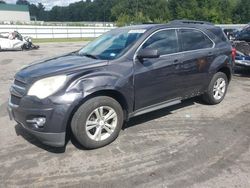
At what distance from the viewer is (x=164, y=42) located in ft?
17.2

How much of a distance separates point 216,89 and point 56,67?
3.62 m

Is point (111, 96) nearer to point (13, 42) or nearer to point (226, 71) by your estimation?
point (226, 71)

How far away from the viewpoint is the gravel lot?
3.62 m

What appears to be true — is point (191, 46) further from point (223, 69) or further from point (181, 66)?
point (223, 69)

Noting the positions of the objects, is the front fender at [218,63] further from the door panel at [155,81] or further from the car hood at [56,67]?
the car hood at [56,67]

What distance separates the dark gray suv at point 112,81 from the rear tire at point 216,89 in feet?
0.31

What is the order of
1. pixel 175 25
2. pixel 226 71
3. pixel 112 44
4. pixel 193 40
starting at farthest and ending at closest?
pixel 226 71, pixel 193 40, pixel 175 25, pixel 112 44

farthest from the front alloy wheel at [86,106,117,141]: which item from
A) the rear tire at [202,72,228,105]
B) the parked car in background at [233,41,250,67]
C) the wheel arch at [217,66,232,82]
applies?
the parked car in background at [233,41,250,67]

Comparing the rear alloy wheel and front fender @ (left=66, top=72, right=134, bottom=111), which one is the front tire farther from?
the rear alloy wheel

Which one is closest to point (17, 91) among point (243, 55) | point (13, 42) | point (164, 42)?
point (164, 42)

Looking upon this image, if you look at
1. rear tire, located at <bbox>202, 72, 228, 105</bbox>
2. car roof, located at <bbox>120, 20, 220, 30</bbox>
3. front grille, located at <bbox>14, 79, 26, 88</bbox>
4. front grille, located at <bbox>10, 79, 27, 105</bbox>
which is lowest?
rear tire, located at <bbox>202, 72, 228, 105</bbox>

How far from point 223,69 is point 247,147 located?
2534 mm

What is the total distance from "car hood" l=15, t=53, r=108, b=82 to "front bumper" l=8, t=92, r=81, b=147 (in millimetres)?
389

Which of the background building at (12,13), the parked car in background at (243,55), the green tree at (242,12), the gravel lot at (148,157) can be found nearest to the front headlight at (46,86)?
the gravel lot at (148,157)
